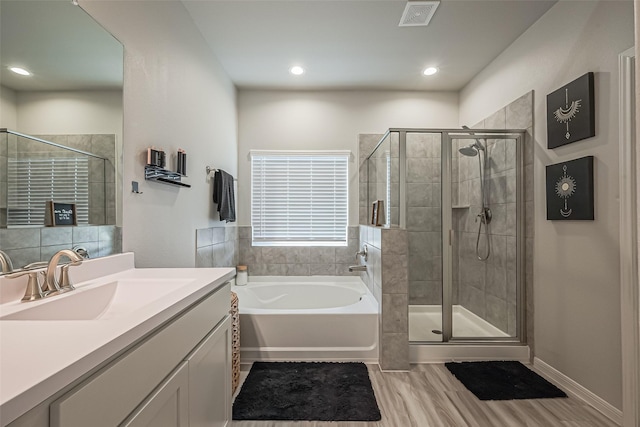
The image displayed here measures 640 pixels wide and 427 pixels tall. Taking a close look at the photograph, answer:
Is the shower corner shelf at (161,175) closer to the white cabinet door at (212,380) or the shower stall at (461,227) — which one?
the white cabinet door at (212,380)

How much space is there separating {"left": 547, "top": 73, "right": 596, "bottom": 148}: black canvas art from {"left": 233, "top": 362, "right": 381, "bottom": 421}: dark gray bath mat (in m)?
2.14

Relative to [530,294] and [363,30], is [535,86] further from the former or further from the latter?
[530,294]

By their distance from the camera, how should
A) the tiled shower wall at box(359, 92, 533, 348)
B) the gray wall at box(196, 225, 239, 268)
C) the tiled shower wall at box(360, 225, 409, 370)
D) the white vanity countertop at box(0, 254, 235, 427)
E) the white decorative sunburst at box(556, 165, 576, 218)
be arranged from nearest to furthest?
the white vanity countertop at box(0, 254, 235, 427) < the white decorative sunburst at box(556, 165, 576, 218) < the tiled shower wall at box(360, 225, 409, 370) < the gray wall at box(196, 225, 239, 268) < the tiled shower wall at box(359, 92, 533, 348)

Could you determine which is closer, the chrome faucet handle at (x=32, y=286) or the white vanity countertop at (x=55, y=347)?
the white vanity countertop at (x=55, y=347)

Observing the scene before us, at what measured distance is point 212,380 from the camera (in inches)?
48.3

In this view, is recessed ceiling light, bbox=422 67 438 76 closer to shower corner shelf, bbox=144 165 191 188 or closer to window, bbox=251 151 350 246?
window, bbox=251 151 350 246

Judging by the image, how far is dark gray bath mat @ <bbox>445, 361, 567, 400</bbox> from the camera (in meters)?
1.92

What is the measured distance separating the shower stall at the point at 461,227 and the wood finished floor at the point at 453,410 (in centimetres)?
51

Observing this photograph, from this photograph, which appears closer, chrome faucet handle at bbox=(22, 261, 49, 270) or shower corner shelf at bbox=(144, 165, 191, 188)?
chrome faucet handle at bbox=(22, 261, 49, 270)

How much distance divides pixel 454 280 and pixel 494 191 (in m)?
0.85

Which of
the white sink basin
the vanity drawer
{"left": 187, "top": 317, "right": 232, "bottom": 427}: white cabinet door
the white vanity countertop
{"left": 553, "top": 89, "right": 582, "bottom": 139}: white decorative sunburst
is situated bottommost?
{"left": 187, "top": 317, "right": 232, "bottom": 427}: white cabinet door

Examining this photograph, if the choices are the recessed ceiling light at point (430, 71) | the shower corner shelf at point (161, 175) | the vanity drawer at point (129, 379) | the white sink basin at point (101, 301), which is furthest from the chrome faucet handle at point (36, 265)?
the recessed ceiling light at point (430, 71)

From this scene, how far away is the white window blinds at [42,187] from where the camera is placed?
3.13ft

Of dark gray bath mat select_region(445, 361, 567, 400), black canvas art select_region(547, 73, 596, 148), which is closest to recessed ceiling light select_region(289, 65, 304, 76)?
black canvas art select_region(547, 73, 596, 148)
